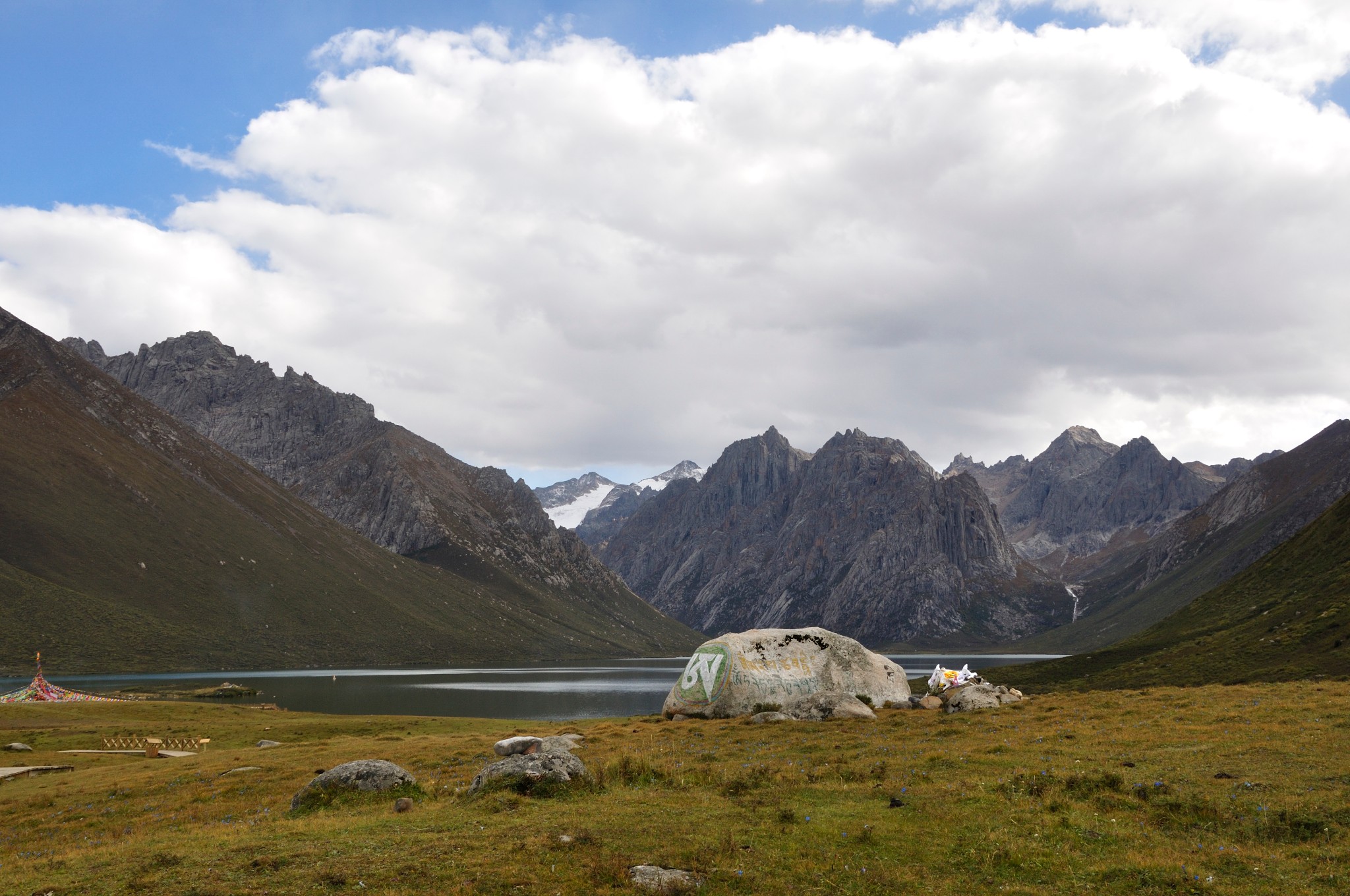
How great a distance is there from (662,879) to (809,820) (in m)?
6.54

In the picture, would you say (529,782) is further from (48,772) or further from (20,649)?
(20,649)

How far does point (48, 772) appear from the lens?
4850 cm

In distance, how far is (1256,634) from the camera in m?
101

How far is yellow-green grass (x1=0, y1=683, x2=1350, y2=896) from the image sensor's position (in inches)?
705

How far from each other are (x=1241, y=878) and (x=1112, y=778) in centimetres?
776

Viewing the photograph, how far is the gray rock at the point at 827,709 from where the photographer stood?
49031 mm

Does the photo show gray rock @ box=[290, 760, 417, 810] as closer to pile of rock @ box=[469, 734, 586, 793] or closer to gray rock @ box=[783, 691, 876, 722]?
pile of rock @ box=[469, 734, 586, 793]

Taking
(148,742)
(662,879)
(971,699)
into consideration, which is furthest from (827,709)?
(148,742)

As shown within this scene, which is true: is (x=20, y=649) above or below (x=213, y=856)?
below

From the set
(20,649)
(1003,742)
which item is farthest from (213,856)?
(20,649)

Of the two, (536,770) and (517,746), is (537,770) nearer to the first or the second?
(536,770)

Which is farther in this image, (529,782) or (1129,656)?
(1129,656)

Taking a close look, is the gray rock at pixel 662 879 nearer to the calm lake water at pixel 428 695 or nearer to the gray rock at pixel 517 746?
the gray rock at pixel 517 746

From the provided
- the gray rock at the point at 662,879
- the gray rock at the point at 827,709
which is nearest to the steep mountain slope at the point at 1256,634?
the gray rock at the point at 827,709
